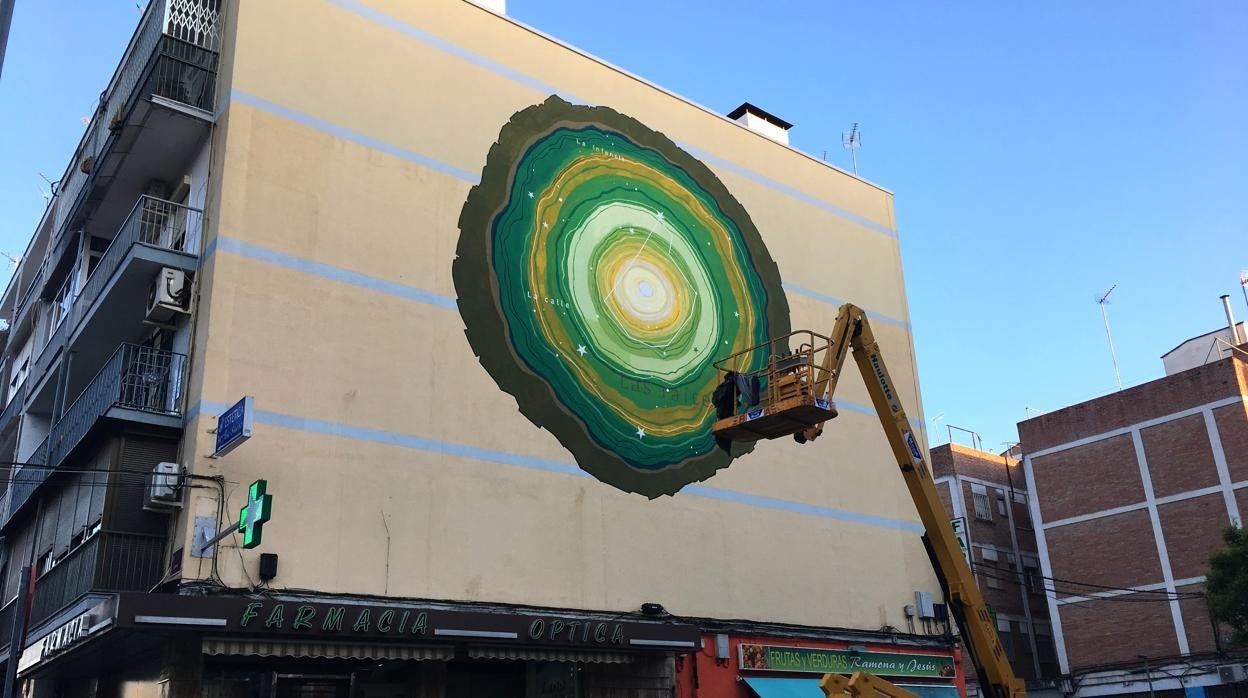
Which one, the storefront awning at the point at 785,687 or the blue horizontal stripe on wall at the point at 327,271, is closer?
the blue horizontal stripe on wall at the point at 327,271

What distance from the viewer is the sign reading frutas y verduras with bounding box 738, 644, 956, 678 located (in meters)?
21.5

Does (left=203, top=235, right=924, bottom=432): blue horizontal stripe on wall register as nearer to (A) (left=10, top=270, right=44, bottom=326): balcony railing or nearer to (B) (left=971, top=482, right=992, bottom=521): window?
(A) (left=10, top=270, right=44, bottom=326): balcony railing

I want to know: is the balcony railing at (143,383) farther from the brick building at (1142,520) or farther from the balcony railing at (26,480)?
the brick building at (1142,520)

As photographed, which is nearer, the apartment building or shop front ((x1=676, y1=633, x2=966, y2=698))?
the apartment building

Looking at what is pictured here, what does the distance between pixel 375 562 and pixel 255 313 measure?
4.48m

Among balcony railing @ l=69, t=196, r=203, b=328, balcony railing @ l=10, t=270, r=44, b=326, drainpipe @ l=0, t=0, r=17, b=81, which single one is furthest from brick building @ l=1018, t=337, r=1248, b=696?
drainpipe @ l=0, t=0, r=17, b=81

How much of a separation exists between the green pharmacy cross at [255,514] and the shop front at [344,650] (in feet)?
2.77

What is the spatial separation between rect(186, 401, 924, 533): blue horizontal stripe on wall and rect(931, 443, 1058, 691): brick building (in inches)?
966

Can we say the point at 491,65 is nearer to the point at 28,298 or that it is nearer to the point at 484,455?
the point at 484,455

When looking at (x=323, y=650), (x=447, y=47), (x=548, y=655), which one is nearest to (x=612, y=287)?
(x=447, y=47)

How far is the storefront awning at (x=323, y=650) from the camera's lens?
585 inches

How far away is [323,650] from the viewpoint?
15703 millimetres

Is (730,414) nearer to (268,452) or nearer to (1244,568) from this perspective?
(268,452)

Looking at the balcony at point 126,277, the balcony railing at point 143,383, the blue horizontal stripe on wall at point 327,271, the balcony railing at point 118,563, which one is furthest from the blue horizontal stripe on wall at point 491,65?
the balcony railing at point 118,563
